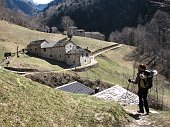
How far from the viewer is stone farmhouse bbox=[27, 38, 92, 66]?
86.8 meters

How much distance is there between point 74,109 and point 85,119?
64 centimetres

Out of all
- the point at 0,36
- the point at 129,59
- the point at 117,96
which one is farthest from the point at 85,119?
the point at 129,59

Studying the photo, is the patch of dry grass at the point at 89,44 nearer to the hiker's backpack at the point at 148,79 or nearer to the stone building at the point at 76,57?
the stone building at the point at 76,57

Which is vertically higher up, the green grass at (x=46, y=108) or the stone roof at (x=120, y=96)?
the green grass at (x=46, y=108)

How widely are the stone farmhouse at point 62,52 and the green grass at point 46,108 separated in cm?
7187

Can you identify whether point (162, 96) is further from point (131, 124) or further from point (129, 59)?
point (131, 124)

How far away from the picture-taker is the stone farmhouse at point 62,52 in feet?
285

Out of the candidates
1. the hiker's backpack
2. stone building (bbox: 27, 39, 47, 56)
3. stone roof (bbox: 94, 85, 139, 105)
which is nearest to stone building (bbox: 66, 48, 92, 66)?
stone building (bbox: 27, 39, 47, 56)

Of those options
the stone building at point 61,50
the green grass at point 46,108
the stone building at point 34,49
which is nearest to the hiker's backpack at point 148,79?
the green grass at point 46,108

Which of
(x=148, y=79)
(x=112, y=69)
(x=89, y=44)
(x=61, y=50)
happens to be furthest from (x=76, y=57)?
(x=148, y=79)


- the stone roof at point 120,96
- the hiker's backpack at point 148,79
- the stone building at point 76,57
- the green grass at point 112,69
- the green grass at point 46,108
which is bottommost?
the green grass at point 112,69

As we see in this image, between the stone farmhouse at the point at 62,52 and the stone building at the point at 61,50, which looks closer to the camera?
the stone farmhouse at the point at 62,52

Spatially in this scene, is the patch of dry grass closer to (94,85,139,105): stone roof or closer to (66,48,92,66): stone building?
(66,48,92,66): stone building

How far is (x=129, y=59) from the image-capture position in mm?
114812
